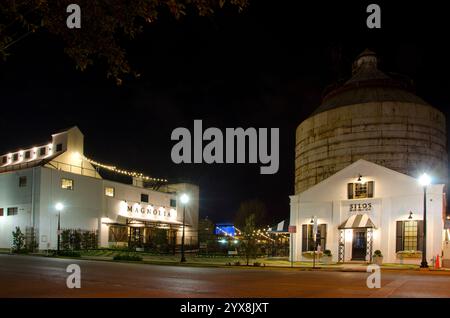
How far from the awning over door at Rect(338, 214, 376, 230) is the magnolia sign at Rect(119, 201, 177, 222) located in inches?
1336

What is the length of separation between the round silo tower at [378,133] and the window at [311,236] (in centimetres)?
1042

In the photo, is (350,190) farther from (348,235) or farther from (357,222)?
(348,235)

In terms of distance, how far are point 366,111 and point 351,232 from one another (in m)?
15.5

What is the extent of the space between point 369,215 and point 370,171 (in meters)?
3.73

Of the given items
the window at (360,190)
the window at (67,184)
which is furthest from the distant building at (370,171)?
the window at (67,184)

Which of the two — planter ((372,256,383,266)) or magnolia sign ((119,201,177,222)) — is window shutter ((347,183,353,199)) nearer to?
planter ((372,256,383,266))

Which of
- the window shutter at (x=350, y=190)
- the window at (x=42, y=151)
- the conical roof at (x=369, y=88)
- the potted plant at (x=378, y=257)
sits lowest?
the potted plant at (x=378, y=257)

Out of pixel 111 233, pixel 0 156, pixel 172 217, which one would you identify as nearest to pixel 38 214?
pixel 111 233

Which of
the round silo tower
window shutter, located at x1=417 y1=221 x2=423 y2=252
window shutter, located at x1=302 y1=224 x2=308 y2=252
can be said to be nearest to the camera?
window shutter, located at x1=417 y1=221 x2=423 y2=252

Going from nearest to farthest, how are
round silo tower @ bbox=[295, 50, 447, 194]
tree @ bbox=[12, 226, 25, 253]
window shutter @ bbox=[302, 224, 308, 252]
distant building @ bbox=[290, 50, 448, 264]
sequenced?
distant building @ bbox=[290, 50, 448, 264], window shutter @ bbox=[302, 224, 308, 252], round silo tower @ bbox=[295, 50, 447, 194], tree @ bbox=[12, 226, 25, 253]

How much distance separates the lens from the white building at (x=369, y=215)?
113 feet

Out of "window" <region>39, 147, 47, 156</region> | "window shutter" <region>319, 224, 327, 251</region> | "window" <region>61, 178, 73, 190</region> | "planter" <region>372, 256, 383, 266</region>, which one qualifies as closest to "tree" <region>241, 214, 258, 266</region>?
"window shutter" <region>319, 224, 327, 251</region>

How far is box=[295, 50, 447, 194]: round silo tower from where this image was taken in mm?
47375

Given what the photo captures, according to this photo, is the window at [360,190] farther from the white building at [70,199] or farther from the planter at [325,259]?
the white building at [70,199]
